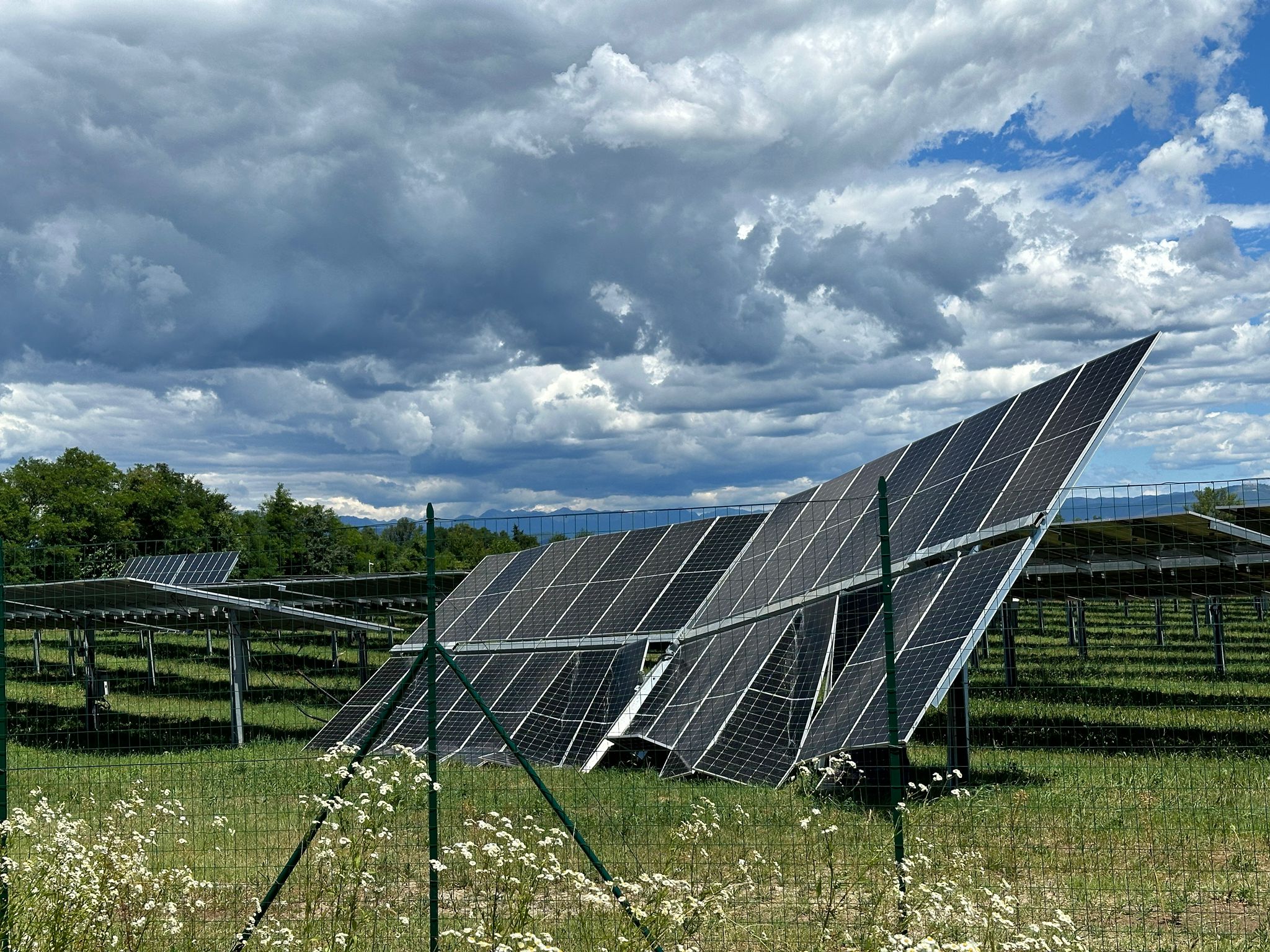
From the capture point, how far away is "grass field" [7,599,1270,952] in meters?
8.72

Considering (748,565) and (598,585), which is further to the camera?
(598,585)

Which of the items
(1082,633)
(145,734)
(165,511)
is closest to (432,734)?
(1082,633)

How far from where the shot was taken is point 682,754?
1474 centimetres

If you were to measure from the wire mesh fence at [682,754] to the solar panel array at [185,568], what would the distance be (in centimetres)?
1601

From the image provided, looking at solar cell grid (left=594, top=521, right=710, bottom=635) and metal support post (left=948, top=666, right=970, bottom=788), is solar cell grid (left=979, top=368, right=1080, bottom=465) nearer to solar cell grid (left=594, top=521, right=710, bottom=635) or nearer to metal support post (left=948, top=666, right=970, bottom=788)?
metal support post (left=948, top=666, right=970, bottom=788)

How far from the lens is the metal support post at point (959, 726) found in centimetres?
1138

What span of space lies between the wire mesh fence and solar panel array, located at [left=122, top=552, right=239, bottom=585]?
52.5ft

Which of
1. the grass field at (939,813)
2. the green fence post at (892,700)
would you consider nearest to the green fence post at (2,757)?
the grass field at (939,813)

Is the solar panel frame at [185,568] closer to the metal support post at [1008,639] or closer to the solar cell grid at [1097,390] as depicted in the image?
the metal support post at [1008,639]

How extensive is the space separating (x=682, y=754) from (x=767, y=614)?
9.23ft

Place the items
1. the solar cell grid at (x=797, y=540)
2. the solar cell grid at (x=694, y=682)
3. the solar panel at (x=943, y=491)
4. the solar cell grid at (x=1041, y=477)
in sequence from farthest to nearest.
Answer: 1. the solar cell grid at (x=797, y=540)
2. the solar cell grid at (x=694, y=682)
3. the solar panel at (x=943, y=491)
4. the solar cell grid at (x=1041, y=477)

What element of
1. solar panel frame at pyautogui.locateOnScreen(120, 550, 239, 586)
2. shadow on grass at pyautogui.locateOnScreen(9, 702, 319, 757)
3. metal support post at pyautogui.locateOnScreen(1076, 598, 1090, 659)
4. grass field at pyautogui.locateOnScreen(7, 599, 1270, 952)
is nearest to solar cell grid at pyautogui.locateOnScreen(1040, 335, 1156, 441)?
metal support post at pyautogui.locateOnScreen(1076, 598, 1090, 659)

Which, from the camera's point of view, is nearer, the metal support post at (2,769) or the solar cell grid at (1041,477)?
the metal support post at (2,769)

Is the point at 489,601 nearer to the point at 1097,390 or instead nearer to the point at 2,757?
the point at 1097,390
